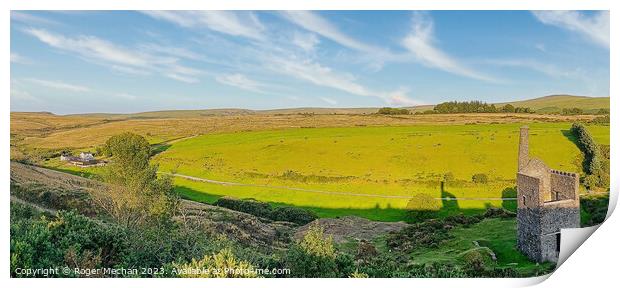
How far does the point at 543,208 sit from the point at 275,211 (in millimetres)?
4116

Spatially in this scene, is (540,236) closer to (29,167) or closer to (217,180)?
(217,180)

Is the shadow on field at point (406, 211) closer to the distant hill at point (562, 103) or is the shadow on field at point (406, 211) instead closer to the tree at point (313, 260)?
the tree at point (313, 260)

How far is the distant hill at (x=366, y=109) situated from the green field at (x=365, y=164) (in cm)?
33

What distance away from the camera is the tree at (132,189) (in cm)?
817

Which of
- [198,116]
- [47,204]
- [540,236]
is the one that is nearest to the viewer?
[540,236]

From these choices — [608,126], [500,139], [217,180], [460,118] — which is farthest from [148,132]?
[608,126]

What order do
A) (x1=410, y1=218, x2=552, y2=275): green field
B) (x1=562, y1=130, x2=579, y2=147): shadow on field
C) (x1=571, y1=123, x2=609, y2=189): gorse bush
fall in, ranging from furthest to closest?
(x1=562, y1=130, x2=579, y2=147): shadow on field < (x1=571, y1=123, x2=609, y2=189): gorse bush < (x1=410, y1=218, x2=552, y2=275): green field

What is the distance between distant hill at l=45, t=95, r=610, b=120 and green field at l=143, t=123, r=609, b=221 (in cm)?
33

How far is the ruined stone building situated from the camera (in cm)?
752

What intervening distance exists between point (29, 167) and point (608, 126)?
30.1ft

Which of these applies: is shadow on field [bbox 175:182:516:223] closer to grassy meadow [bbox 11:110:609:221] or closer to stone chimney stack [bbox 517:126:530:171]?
grassy meadow [bbox 11:110:609:221]

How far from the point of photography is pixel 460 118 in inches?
332

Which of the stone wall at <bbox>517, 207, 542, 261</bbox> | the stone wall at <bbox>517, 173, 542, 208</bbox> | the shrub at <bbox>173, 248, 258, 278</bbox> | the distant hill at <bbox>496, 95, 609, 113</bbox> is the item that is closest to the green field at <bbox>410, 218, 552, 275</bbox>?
the stone wall at <bbox>517, 207, 542, 261</bbox>

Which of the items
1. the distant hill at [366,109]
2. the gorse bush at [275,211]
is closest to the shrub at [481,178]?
the distant hill at [366,109]
